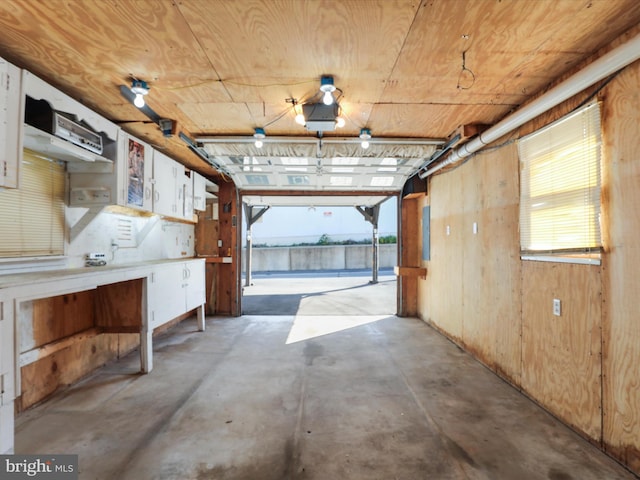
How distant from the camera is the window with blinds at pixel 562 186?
6.37 ft

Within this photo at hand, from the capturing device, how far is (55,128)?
7.14ft

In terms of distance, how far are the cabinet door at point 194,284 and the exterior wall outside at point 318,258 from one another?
8.11m

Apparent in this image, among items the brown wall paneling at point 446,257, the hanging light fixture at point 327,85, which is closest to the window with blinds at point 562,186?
the brown wall paneling at point 446,257

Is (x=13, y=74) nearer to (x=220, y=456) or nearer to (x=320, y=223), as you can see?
(x=220, y=456)

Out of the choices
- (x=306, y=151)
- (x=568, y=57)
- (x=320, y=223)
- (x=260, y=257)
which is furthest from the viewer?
(x=320, y=223)

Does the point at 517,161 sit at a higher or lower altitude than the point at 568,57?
lower

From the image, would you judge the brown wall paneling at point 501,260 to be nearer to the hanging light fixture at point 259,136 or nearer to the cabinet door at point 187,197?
the hanging light fixture at point 259,136

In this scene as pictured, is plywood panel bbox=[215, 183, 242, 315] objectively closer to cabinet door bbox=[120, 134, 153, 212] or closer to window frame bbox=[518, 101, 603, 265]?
cabinet door bbox=[120, 134, 153, 212]

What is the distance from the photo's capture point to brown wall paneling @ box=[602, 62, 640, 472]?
5.50ft

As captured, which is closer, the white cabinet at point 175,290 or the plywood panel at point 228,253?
the white cabinet at point 175,290

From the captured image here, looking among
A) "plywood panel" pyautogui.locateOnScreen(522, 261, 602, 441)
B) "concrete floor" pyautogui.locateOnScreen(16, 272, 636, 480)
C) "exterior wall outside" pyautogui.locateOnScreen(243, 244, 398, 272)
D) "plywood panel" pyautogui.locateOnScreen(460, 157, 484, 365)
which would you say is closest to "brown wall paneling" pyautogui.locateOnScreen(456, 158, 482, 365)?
"plywood panel" pyautogui.locateOnScreen(460, 157, 484, 365)

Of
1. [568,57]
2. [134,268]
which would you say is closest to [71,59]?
[134,268]

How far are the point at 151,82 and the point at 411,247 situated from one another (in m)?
4.59

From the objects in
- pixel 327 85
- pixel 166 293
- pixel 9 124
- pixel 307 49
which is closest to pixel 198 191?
pixel 166 293
